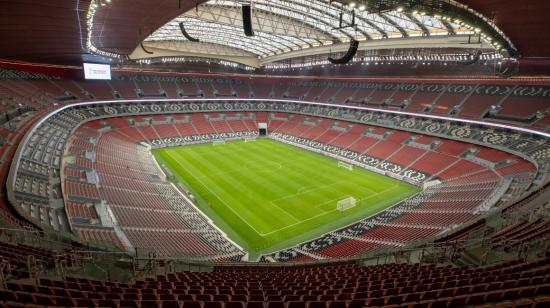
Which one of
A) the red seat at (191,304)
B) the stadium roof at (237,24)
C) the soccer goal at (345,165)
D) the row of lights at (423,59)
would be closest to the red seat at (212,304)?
the red seat at (191,304)

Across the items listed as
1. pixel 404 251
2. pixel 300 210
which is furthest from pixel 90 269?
pixel 300 210

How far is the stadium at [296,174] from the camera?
8258 mm

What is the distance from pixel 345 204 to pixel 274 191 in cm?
716

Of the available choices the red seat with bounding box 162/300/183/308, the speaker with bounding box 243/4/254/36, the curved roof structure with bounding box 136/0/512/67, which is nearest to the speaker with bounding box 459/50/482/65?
the curved roof structure with bounding box 136/0/512/67

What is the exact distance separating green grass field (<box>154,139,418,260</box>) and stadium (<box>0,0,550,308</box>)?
23cm

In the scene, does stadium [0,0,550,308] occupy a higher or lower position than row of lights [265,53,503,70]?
lower

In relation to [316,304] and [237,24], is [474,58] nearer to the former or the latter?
[237,24]

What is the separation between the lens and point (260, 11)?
3481cm

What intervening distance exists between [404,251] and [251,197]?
16.6 metres

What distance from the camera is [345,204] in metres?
26.0

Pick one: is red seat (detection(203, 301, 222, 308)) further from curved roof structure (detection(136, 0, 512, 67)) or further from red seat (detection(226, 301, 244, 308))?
curved roof structure (detection(136, 0, 512, 67))

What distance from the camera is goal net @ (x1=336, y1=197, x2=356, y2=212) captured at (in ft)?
83.7

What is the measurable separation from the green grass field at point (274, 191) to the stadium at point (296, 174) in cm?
23

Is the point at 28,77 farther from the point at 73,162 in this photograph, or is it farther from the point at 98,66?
the point at 73,162
